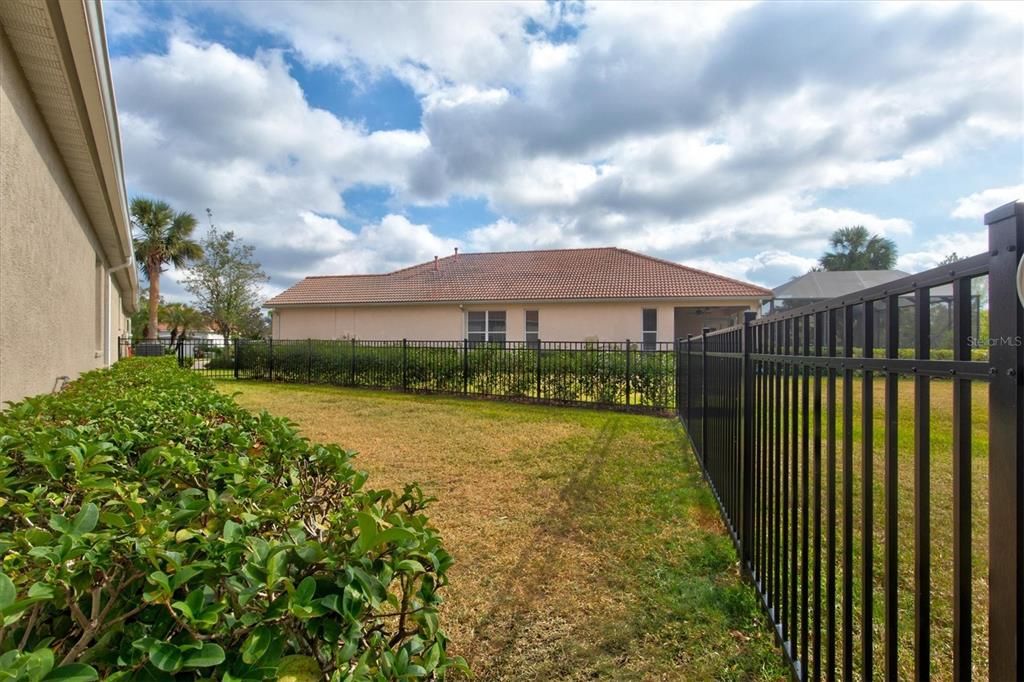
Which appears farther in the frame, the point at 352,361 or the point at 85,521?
the point at 352,361

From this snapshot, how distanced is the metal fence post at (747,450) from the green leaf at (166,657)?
2907mm

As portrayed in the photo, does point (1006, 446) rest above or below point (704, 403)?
above

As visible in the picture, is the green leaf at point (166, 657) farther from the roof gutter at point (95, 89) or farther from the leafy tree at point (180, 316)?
the leafy tree at point (180, 316)

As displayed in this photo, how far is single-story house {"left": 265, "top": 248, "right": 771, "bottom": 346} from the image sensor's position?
17.9m

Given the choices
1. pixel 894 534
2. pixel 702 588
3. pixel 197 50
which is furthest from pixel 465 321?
pixel 894 534

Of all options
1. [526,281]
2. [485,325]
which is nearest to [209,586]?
[485,325]

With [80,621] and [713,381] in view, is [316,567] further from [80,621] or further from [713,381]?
[713,381]

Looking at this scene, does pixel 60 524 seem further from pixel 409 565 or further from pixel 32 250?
pixel 32 250

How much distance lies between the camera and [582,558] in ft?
11.5

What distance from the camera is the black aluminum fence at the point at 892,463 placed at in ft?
3.20

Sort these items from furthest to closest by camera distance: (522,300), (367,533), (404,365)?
(522,300) < (404,365) < (367,533)

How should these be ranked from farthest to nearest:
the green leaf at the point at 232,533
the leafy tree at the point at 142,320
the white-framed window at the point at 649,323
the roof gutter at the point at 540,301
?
the leafy tree at the point at 142,320
the white-framed window at the point at 649,323
the roof gutter at the point at 540,301
the green leaf at the point at 232,533

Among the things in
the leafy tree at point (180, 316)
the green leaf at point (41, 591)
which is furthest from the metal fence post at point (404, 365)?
the leafy tree at point (180, 316)

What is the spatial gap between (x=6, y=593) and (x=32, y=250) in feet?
14.8
